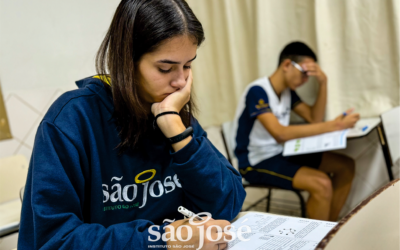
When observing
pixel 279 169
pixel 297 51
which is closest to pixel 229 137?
pixel 279 169

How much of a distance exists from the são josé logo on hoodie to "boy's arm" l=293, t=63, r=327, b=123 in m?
1.45

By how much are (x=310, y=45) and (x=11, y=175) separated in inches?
77.4

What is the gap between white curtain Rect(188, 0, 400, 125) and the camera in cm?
191

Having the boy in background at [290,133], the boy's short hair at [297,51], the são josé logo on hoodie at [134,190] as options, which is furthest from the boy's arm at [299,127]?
the são josé logo on hoodie at [134,190]

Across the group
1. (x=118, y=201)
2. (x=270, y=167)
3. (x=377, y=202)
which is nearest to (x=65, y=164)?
(x=118, y=201)

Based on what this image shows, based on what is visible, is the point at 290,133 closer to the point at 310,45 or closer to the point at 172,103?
the point at 310,45

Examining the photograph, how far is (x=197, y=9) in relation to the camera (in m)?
2.47

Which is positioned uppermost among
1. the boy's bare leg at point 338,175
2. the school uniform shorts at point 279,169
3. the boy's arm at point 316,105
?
the boy's arm at point 316,105

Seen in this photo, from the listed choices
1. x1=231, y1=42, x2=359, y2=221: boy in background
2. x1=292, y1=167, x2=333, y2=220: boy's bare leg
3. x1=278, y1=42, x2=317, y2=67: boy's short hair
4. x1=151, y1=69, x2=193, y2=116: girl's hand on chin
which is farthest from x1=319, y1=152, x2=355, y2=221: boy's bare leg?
x1=151, y1=69, x2=193, y2=116: girl's hand on chin

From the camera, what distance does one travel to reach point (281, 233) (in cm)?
73

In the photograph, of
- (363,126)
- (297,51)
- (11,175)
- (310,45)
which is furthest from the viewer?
(310,45)

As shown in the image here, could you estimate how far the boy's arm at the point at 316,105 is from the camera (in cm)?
202

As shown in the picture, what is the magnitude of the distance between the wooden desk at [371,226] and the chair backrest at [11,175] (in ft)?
5.60

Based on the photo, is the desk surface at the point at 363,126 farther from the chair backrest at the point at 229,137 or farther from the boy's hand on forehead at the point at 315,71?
the chair backrest at the point at 229,137
